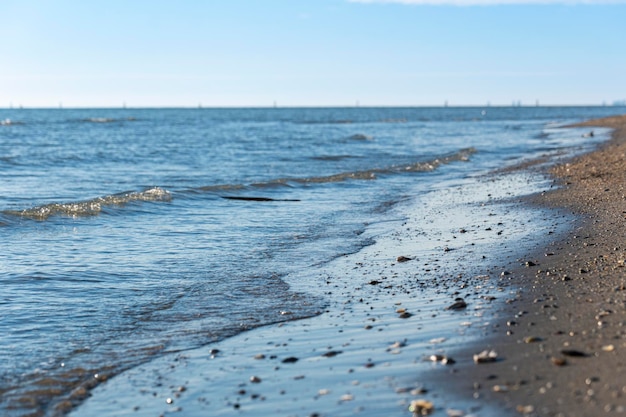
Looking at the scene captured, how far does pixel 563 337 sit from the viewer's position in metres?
6.34

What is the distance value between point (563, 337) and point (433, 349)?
1.04 metres

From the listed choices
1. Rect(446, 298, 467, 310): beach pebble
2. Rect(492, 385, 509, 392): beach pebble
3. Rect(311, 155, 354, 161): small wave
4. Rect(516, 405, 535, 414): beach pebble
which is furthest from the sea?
Rect(311, 155, 354, 161): small wave

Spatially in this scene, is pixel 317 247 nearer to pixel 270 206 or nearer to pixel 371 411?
pixel 270 206

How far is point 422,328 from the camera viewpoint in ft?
23.7

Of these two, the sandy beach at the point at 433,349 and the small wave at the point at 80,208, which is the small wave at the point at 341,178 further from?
the sandy beach at the point at 433,349

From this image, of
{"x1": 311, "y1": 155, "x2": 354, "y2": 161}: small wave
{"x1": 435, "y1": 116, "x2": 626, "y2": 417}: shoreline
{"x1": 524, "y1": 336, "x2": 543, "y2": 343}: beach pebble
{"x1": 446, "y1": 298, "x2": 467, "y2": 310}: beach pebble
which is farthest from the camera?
{"x1": 311, "y1": 155, "x2": 354, "y2": 161}: small wave

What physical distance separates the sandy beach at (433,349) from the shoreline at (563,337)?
15 millimetres

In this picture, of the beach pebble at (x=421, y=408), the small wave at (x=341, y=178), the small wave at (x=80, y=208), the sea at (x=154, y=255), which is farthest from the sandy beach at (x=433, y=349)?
the small wave at (x=341, y=178)

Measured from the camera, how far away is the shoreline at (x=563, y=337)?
5094 millimetres

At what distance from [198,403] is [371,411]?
1.30 m

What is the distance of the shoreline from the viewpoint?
5.09 meters

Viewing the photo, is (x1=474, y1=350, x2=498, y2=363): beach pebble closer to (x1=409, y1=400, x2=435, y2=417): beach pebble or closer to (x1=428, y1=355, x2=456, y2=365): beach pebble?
(x1=428, y1=355, x2=456, y2=365): beach pebble

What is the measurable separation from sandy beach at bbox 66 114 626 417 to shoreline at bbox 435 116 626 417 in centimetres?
1

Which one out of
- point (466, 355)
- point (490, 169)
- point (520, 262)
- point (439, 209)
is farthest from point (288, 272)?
point (490, 169)
